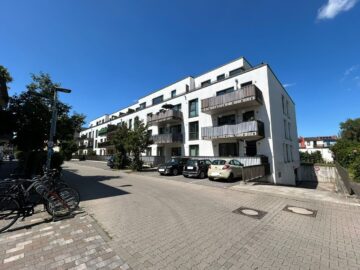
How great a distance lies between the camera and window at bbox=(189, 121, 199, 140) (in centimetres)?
2348

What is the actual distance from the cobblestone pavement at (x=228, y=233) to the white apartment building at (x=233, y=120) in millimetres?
9986

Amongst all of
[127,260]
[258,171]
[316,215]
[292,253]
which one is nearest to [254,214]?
[316,215]

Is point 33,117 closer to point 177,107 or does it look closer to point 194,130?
point 194,130

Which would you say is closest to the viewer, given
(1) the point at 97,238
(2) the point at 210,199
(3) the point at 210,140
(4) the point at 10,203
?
(1) the point at 97,238

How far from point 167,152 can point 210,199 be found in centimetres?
1964

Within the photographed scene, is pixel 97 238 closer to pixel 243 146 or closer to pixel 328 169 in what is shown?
pixel 243 146

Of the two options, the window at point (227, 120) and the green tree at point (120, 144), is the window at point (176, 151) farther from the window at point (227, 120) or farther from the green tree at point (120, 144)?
the window at point (227, 120)

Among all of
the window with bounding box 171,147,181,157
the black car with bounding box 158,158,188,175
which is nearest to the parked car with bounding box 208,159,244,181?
the black car with bounding box 158,158,188,175

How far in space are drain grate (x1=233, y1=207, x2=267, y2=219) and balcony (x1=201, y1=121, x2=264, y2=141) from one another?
414 inches

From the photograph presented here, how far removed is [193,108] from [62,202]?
66.1 ft

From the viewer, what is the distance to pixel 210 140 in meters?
21.3

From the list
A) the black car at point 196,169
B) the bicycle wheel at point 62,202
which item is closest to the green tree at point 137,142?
the black car at point 196,169

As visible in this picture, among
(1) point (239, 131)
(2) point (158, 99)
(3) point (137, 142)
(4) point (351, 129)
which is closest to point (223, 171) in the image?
(1) point (239, 131)

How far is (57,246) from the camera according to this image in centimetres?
395
